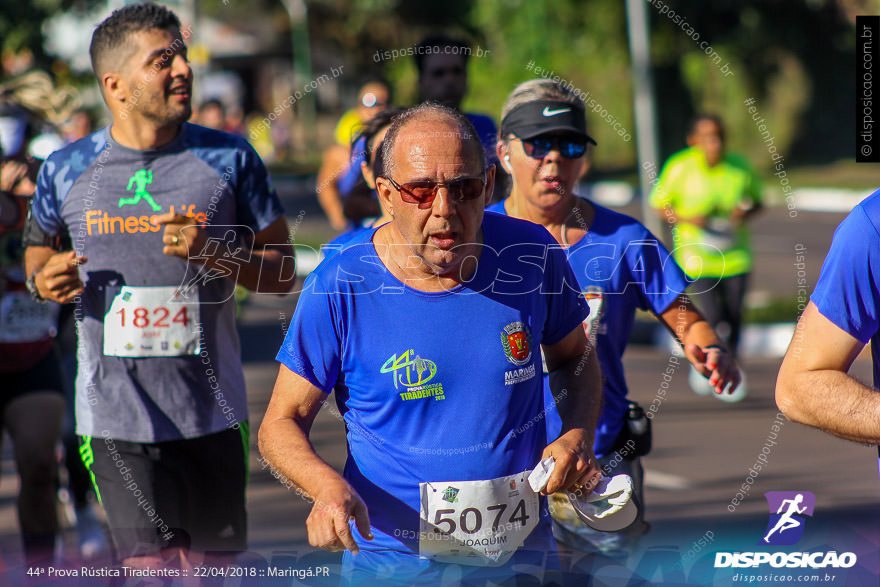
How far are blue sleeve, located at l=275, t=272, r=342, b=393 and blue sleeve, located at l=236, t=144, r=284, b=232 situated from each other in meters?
1.13

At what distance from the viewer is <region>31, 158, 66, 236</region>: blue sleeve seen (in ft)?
12.7

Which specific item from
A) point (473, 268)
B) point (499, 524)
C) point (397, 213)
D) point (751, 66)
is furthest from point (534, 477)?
point (751, 66)

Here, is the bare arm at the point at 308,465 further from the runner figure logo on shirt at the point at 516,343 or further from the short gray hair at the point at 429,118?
the short gray hair at the point at 429,118

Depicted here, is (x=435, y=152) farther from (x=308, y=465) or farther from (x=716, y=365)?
(x=716, y=365)

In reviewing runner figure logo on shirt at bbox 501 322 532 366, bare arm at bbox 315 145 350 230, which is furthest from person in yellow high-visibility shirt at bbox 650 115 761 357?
runner figure logo on shirt at bbox 501 322 532 366

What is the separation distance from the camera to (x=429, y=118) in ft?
9.15

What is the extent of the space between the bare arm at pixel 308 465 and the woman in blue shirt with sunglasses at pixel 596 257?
126 centimetres

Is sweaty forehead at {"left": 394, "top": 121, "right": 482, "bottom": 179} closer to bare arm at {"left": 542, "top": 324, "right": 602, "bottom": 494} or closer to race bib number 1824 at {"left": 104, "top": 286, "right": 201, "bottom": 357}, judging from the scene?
bare arm at {"left": 542, "top": 324, "right": 602, "bottom": 494}

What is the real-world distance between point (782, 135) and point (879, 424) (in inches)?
1116

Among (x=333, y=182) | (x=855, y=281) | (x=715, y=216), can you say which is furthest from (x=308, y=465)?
(x=715, y=216)

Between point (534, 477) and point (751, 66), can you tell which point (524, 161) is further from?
point (751, 66)

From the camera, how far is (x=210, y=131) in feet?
13.0

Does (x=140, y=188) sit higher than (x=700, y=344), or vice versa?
(x=140, y=188)

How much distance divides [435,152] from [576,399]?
2.50ft
